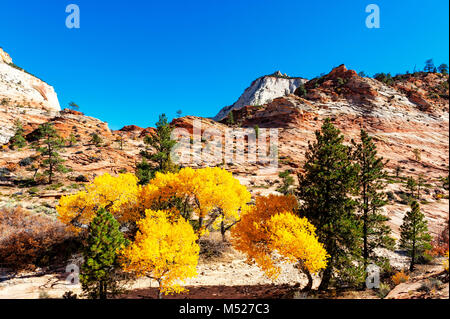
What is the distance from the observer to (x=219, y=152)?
68.4m

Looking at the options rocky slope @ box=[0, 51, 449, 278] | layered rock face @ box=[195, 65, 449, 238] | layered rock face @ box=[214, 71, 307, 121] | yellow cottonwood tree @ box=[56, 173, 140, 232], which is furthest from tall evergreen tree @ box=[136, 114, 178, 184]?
layered rock face @ box=[214, 71, 307, 121]

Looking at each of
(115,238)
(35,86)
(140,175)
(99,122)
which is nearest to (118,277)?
(115,238)

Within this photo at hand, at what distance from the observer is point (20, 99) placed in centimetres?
9225

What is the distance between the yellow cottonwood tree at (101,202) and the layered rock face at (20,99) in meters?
64.1

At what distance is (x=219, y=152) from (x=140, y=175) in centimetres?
4005

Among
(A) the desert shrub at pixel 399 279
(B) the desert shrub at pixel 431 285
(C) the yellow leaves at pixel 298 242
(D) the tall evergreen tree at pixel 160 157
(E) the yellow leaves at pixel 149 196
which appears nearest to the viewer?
(B) the desert shrub at pixel 431 285

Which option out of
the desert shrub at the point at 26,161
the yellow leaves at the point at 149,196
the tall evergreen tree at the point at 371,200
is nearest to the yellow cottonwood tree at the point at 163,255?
the yellow leaves at the point at 149,196

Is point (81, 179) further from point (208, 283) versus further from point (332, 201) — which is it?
point (332, 201)

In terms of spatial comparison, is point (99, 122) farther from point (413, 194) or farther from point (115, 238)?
point (413, 194)

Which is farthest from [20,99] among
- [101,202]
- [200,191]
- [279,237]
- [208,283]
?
[279,237]

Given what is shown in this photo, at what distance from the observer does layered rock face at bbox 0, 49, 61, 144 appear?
70.0m

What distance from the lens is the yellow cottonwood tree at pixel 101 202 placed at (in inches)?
830

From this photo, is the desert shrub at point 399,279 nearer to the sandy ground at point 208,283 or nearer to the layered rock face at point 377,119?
the sandy ground at point 208,283

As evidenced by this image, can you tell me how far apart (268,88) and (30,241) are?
179427mm
